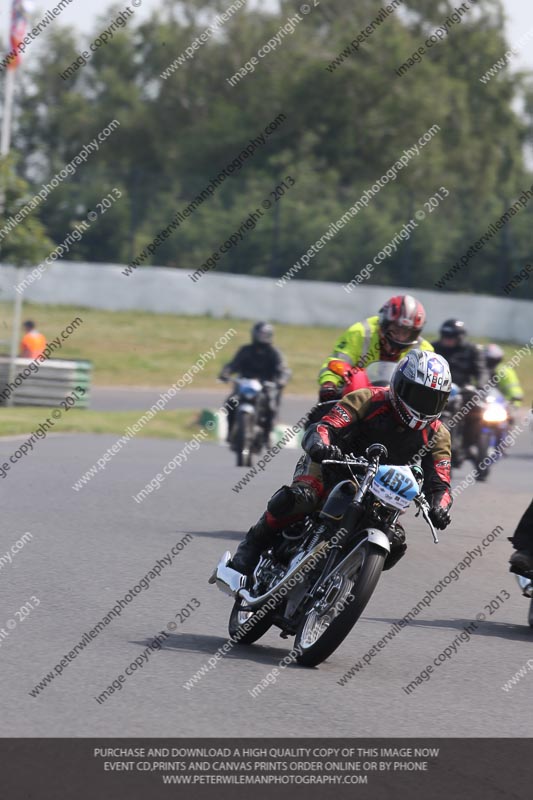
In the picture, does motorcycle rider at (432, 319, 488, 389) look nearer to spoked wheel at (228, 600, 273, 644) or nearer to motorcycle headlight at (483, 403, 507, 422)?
motorcycle headlight at (483, 403, 507, 422)

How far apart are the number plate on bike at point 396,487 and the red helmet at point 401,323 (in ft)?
11.1

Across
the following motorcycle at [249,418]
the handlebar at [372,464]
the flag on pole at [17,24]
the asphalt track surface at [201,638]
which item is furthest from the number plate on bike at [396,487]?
the flag on pole at [17,24]

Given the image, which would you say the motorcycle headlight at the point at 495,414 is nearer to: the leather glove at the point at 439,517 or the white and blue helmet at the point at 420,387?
the white and blue helmet at the point at 420,387

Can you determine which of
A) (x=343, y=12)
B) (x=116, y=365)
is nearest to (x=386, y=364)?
(x=116, y=365)

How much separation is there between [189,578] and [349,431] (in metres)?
2.32

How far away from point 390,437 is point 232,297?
31.9 metres

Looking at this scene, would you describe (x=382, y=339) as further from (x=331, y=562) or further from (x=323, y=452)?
(x=331, y=562)

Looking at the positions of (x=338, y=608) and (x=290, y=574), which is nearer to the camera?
(x=338, y=608)

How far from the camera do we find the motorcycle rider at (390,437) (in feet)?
22.7

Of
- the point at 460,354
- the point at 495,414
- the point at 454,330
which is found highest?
the point at 454,330

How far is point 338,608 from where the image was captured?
21.0 feet

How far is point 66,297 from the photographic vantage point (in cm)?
3844

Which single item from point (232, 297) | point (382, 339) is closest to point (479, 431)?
point (382, 339)
